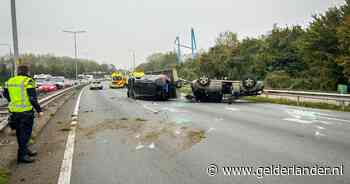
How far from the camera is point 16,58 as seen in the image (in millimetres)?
9859

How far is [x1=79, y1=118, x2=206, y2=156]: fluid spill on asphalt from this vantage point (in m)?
6.09

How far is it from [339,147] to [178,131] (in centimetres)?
363

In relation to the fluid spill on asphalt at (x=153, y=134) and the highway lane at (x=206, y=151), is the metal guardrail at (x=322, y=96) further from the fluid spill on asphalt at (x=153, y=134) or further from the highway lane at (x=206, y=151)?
the fluid spill on asphalt at (x=153, y=134)

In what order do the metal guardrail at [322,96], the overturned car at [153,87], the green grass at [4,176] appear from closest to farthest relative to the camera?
the green grass at [4,176]
the metal guardrail at [322,96]
the overturned car at [153,87]

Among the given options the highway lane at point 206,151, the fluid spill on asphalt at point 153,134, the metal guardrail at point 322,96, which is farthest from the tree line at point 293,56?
the fluid spill on asphalt at point 153,134

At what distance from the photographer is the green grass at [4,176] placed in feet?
13.6

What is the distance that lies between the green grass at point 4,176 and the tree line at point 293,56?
2333 centimetres

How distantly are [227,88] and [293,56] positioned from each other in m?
24.6

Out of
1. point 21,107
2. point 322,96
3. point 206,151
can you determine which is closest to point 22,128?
point 21,107

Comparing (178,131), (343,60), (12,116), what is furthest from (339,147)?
(343,60)

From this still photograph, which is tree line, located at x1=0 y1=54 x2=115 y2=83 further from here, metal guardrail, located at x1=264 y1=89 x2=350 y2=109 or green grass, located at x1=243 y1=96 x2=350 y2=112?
metal guardrail, located at x1=264 y1=89 x2=350 y2=109

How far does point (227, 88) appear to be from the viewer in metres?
15.8

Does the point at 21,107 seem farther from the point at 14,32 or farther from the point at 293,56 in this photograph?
the point at 293,56

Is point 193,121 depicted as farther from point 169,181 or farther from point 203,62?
point 203,62
